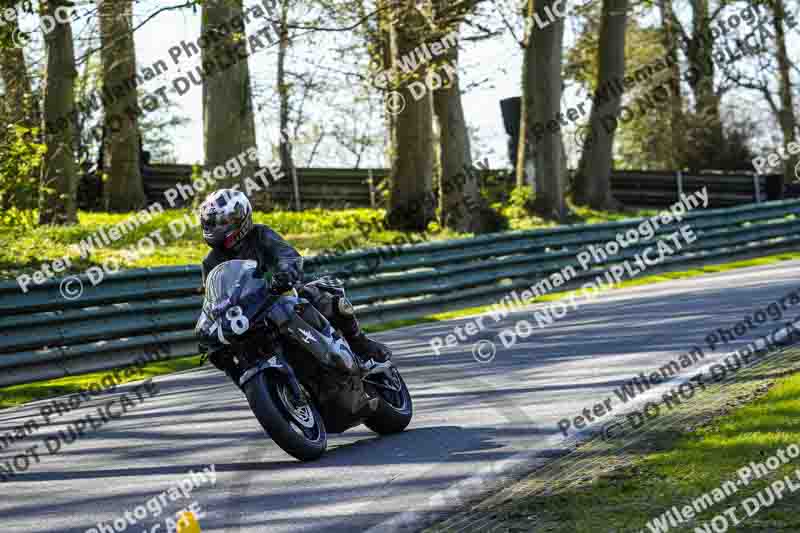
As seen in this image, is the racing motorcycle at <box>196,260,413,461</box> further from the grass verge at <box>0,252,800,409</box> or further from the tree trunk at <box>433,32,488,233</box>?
the tree trunk at <box>433,32,488,233</box>

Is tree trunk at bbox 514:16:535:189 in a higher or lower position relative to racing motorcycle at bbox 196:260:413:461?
higher

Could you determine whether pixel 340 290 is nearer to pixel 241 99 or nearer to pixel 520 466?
pixel 520 466

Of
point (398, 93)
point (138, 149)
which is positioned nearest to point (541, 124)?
point (398, 93)

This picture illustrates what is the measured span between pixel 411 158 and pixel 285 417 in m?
19.3

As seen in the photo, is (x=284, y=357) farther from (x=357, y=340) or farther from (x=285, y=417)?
(x=357, y=340)

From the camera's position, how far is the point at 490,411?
374 inches

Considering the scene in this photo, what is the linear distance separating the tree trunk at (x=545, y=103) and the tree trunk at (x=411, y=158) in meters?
2.80

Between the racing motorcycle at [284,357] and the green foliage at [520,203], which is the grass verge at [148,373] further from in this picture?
the green foliage at [520,203]

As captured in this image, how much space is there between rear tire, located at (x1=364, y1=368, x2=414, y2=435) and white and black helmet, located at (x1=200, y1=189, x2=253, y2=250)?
1365mm

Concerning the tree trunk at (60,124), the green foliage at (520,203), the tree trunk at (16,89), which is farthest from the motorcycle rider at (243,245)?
the green foliage at (520,203)

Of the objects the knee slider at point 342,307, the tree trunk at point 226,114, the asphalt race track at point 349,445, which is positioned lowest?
the asphalt race track at point 349,445

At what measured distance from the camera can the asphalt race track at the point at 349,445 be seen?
6.73m

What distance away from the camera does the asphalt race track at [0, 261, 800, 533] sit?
6.73 meters

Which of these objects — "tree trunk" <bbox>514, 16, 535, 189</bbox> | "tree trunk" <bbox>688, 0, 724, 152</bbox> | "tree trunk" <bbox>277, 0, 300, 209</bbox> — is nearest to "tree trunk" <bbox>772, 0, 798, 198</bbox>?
"tree trunk" <bbox>688, 0, 724, 152</bbox>
